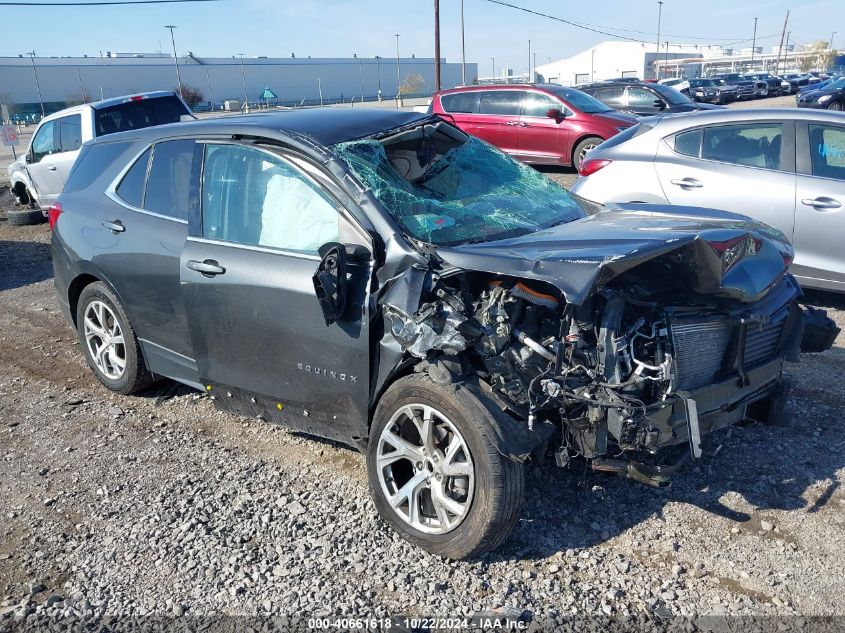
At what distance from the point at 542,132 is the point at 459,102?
2.20m

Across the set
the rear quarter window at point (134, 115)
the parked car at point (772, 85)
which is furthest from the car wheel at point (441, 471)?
the parked car at point (772, 85)

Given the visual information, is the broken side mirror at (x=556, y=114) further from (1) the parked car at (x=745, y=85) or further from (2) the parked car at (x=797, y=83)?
(2) the parked car at (x=797, y=83)

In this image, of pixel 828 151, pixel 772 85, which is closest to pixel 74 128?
pixel 828 151

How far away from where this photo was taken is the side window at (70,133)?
11023 millimetres

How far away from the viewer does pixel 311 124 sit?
4008mm

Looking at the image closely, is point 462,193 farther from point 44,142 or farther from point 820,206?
point 44,142

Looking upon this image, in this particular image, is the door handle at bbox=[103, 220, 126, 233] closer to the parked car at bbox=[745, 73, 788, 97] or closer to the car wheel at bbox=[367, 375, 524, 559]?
the car wheel at bbox=[367, 375, 524, 559]

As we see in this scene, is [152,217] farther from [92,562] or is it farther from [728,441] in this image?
[728,441]

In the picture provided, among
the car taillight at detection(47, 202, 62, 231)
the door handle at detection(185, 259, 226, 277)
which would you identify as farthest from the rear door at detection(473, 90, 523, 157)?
the door handle at detection(185, 259, 226, 277)

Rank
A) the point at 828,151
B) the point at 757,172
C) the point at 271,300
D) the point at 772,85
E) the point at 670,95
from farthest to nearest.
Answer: the point at 772,85 → the point at 670,95 → the point at 757,172 → the point at 828,151 → the point at 271,300

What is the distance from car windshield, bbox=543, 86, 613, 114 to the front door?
33.9ft

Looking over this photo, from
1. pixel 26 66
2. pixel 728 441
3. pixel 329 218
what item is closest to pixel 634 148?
pixel 728 441

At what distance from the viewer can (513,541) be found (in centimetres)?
331

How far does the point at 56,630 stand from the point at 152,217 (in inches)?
95.3
